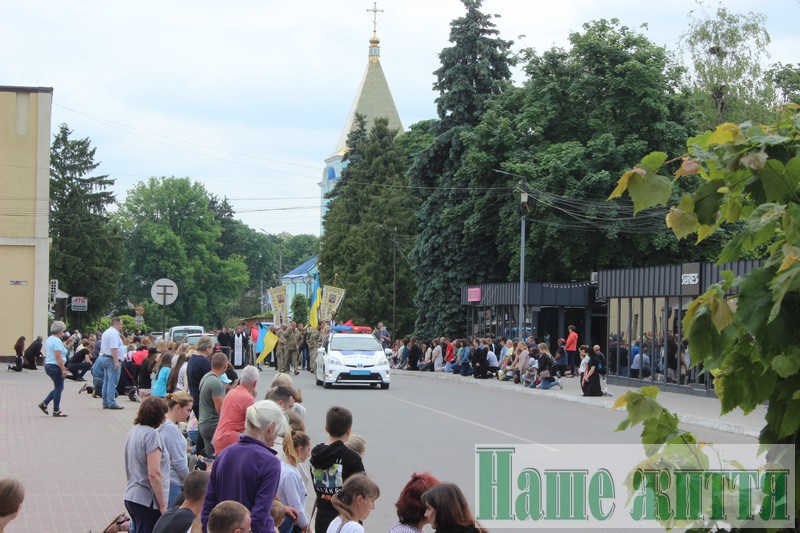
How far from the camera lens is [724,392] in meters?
2.71

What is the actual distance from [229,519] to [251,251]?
148 meters

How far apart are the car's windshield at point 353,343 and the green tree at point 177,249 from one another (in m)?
70.8

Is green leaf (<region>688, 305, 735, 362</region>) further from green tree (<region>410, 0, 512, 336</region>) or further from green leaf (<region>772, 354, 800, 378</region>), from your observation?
green tree (<region>410, 0, 512, 336</region>)

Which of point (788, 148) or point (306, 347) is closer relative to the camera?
point (788, 148)

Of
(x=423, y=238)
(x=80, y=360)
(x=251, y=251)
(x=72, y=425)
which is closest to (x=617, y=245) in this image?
(x=423, y=238)

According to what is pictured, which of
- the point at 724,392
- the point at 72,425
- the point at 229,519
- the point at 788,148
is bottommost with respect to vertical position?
the point at 72,425

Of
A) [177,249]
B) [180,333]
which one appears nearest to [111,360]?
[180,333]

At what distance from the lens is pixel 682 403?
27.4 meters

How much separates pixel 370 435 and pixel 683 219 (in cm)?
1641

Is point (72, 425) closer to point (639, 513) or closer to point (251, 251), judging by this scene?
point (639, 513)

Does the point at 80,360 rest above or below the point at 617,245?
below

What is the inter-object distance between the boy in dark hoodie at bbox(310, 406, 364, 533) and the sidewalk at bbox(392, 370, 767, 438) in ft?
23.3

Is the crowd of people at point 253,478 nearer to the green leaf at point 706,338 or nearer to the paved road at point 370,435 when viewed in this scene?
the paved road at point 370,435

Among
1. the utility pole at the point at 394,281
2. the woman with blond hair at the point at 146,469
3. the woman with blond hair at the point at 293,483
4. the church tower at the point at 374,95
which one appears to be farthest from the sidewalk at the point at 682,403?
the church tower at the point at 374,95
